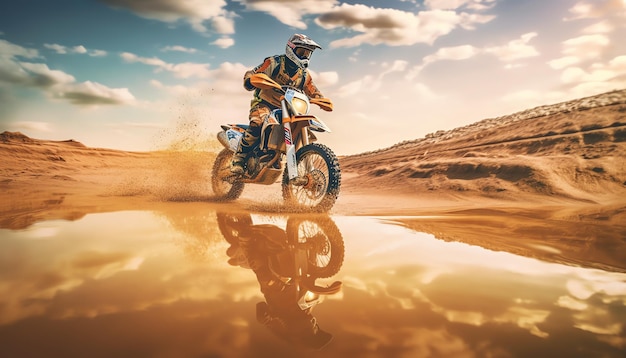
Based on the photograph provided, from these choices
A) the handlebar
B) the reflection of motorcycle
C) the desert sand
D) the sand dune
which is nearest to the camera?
the reflection of motorcycle

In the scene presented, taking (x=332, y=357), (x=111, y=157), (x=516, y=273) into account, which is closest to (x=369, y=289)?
(x=332, y=357)

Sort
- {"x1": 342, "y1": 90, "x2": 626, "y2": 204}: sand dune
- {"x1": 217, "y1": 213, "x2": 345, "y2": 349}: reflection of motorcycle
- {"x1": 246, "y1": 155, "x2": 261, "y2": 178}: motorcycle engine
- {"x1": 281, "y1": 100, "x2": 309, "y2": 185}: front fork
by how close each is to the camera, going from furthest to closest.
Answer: {"x1": 342, "y1": 90, "x2": 626, "y2": 204}: sand dune < {"x1": 246, "y1": 155, "x2": 261, "y2": 178}: motorcycle engine < {"x1": 281, "y1": 100, "x2": 309, "y2": 185}: front fork < {"x1": 217, "y1": 213, "x2": 345, "y2": 349}: reflection of motorcycle

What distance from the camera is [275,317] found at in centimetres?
128

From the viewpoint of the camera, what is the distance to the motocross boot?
231 inches

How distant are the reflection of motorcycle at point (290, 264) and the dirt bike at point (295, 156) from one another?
1026 millimetres

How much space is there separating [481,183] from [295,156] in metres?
4.80

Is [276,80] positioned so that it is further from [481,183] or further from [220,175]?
[481,183]

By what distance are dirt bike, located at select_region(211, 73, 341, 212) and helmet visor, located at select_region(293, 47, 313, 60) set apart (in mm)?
551

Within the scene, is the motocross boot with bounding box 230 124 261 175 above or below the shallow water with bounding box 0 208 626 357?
above

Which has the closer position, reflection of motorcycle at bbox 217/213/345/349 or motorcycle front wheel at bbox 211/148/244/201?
reflection of motorcycle at bbox 217/213/345/349

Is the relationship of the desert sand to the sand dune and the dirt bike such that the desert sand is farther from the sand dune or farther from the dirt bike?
the dirt bike

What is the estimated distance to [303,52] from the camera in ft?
17.7

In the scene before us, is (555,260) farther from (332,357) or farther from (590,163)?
(590,163)

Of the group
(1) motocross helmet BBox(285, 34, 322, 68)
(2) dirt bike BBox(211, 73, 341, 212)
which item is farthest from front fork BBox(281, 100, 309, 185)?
(1) motocross helmet BBox(285, 34, 322, 68)
